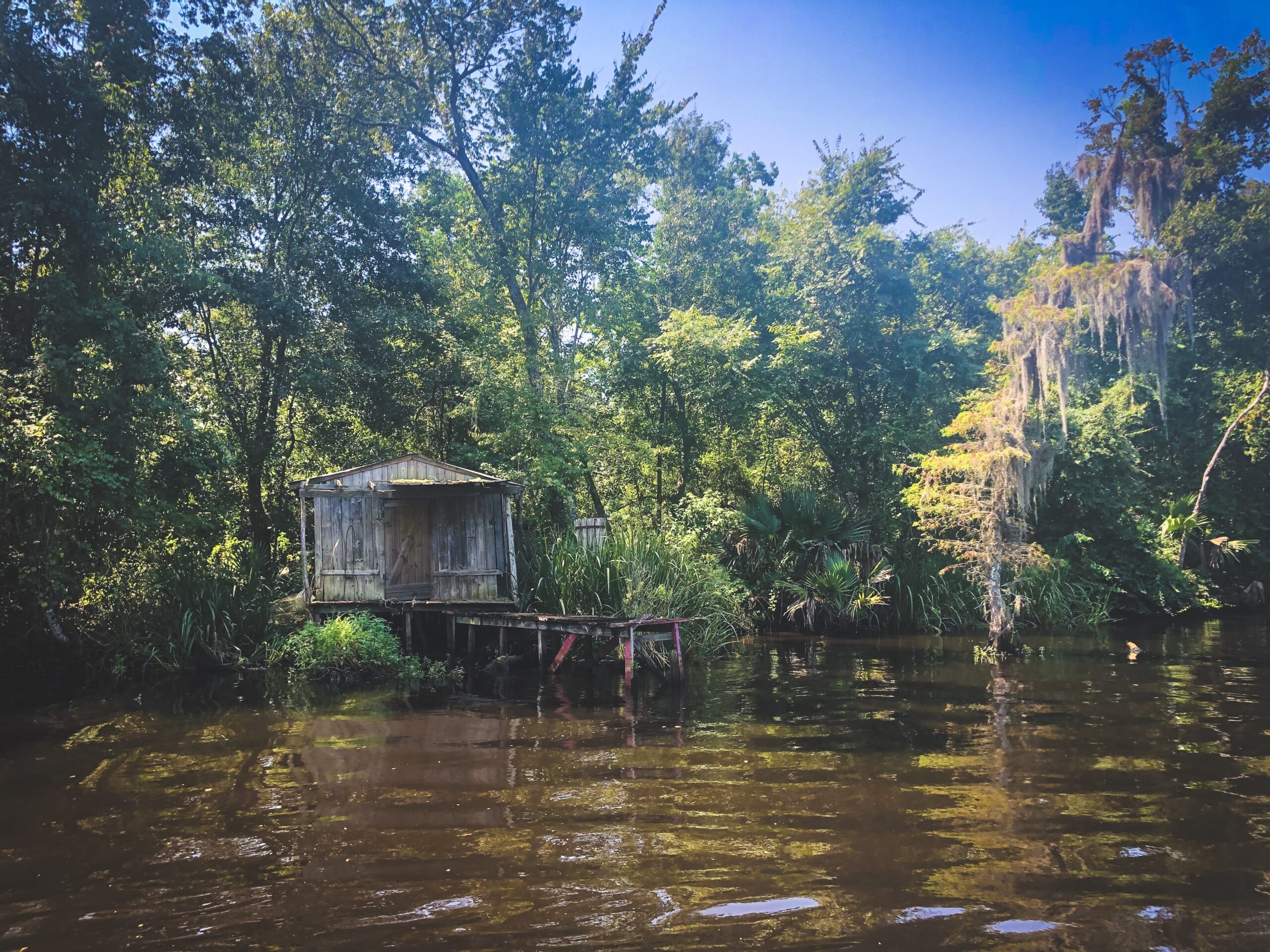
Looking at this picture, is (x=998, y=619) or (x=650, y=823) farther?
(x=998, y=619)

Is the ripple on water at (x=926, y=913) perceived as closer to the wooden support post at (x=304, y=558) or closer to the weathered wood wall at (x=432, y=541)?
the weathered wood wall at (x=432, y=541)

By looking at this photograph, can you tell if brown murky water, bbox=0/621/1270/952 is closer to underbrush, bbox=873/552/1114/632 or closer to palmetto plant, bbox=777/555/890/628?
palmetto plant, bbox=777/555/890/628

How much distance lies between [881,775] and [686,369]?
15.9 metres

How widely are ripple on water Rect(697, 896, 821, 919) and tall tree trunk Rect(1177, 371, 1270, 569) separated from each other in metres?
19.3

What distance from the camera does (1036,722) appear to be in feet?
30.6

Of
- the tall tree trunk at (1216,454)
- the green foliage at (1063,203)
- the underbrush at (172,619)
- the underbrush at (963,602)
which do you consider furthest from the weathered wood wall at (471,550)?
the green foliage at (1063,203)

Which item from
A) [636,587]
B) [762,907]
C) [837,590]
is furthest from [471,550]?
[762,907]

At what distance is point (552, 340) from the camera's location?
2562 cm

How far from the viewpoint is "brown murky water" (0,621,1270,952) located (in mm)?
4375

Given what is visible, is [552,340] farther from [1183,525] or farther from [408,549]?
[1183,525]

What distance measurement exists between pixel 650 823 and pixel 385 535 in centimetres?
1166

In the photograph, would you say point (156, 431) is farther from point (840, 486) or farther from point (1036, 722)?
point (840, 486)

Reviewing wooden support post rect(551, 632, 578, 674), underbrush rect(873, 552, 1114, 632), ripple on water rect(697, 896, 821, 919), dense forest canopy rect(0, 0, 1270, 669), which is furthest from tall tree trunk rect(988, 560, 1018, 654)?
ripple on water rect(697, 896, 821, 919)

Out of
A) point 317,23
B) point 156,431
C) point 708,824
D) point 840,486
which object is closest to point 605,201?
point 317,23
